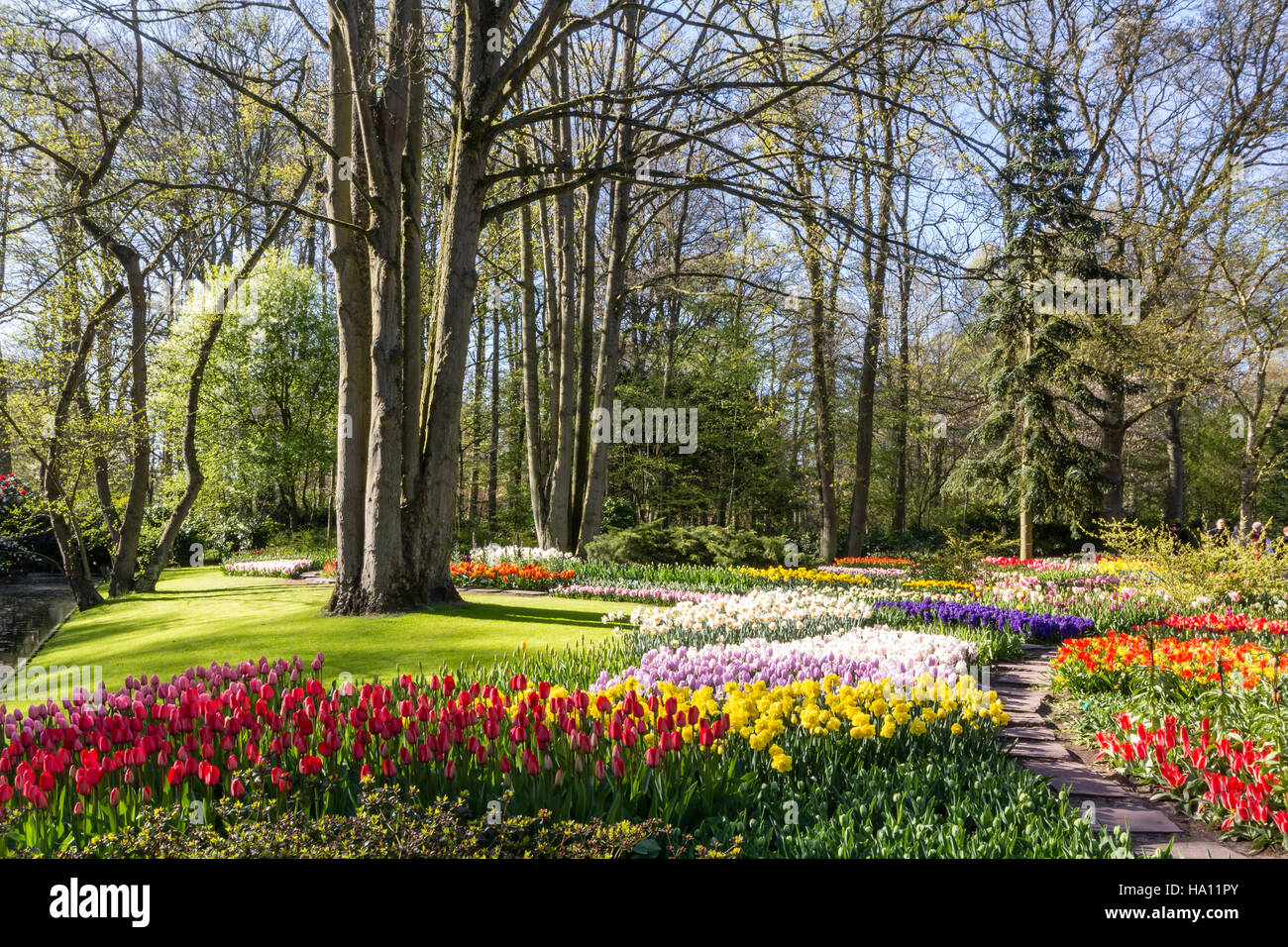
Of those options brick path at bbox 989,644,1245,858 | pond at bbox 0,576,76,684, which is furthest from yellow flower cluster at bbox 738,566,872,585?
pond at bbox 0,576,76,684

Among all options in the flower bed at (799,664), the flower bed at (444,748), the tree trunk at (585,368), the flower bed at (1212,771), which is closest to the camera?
the flower bed at (444,748)

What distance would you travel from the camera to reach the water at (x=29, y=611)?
32.2ft

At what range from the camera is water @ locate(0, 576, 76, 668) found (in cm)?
980

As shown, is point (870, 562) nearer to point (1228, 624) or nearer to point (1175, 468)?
point (1228, 624)

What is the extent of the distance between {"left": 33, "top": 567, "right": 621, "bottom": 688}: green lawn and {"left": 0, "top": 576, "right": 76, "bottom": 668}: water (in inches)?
17.0

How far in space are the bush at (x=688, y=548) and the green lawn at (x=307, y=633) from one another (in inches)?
124

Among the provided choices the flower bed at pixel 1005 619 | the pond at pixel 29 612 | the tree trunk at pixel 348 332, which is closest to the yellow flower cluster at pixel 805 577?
the flower bed at pixel 1005 619

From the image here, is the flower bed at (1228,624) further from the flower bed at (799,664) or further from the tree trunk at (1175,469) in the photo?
the tree trunk at (1175,469)

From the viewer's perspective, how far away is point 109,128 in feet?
37.8

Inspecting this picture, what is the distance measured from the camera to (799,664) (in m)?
4.96

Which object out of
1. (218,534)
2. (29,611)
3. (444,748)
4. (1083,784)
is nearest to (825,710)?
(1083,784)
